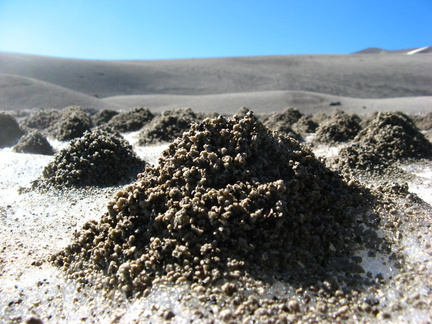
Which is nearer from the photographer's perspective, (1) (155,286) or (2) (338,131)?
(1) (155,286)

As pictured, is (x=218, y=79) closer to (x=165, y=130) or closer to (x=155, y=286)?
(x=165, y=130)

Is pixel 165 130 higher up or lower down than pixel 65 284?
higher up

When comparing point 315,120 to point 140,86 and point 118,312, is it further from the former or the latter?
point 140,86

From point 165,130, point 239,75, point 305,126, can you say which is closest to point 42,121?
point 165,130

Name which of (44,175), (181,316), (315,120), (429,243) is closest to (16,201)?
(44,175)

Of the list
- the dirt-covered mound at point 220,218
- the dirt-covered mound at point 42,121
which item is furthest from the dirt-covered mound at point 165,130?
the dirt-covered mound at point 42,121

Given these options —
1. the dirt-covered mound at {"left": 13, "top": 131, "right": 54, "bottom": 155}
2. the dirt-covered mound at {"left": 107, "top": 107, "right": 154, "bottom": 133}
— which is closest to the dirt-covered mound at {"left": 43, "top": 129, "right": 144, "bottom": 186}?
the dirt-covered mound at {"left": 13, "top": 131, "right": 54, "bottom": 155}

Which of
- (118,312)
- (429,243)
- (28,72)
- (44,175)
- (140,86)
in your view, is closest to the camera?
(118,312)

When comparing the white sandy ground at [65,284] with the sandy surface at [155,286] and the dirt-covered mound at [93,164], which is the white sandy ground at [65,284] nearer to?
the sandy surface at [155,286]
